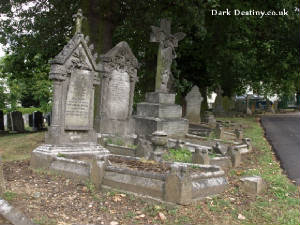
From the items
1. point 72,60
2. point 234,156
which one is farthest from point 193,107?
point 72,60

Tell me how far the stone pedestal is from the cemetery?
0.13 ft

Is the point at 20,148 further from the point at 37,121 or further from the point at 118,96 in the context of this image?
the point at 37,121

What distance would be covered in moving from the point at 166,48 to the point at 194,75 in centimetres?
1062

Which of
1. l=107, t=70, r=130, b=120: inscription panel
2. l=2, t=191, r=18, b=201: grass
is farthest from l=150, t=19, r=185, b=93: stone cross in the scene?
l=2, t=191, r=18, b=201: grass

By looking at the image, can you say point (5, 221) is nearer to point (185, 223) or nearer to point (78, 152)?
point (185, 223)

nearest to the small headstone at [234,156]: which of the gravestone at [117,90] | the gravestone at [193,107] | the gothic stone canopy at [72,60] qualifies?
the gravestone at [117,90]

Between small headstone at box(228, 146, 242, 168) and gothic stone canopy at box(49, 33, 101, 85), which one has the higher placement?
gothic stone canopy at box(49, 33, 101, 85)

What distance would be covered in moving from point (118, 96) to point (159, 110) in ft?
7.87

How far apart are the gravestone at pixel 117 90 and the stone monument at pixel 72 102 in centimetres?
210

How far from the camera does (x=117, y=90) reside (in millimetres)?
12133

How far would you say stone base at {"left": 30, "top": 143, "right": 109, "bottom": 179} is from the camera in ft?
24.4

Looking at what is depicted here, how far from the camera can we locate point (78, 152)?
891 centimetres

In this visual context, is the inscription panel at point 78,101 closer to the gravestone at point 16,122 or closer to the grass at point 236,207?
the grass at point 236,207

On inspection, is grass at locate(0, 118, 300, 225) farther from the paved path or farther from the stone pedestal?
the stone pedestal
